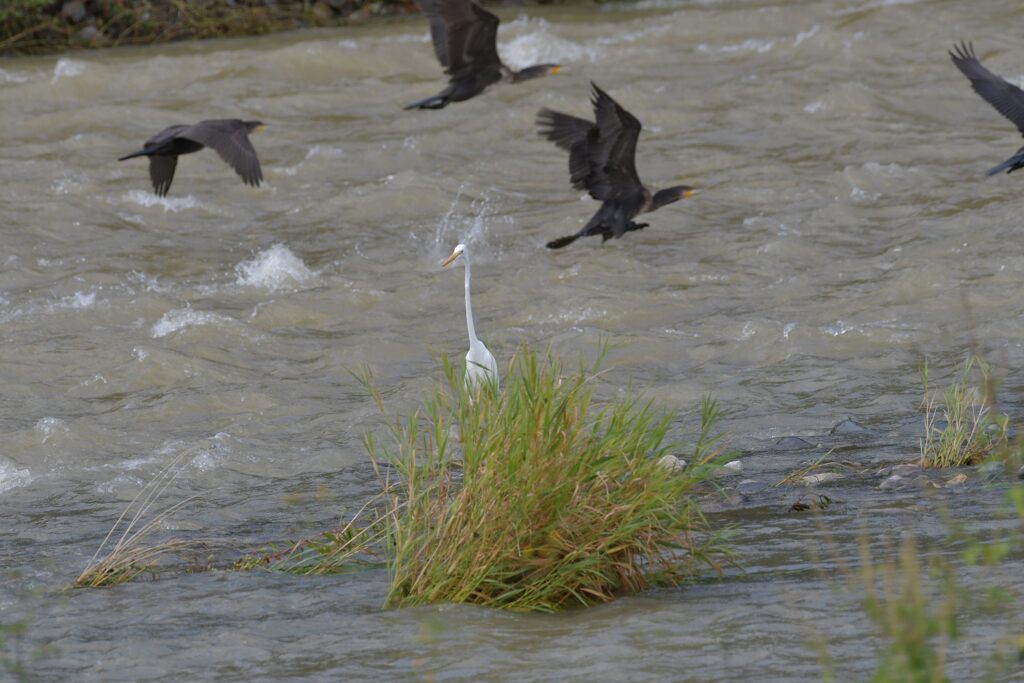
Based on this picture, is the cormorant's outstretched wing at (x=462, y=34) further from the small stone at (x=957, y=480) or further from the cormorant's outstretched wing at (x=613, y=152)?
the small stone at (x=957, y=480)

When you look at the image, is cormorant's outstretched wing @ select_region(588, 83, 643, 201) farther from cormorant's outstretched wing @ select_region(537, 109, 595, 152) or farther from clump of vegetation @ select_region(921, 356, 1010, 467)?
clump of vegetation @ select_region(921, 356, 1010, 467)

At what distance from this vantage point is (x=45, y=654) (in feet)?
13.5

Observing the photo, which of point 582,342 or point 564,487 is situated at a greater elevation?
point 564,487

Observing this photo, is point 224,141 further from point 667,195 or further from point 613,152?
point 667,195

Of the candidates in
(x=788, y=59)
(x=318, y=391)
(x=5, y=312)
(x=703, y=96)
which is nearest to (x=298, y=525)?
(x=318, y=391)

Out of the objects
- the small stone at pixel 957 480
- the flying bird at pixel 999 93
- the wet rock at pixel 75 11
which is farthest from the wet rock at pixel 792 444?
the wet rock at pixel 75 11

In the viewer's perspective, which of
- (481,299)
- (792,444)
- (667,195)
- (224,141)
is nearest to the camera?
(792,444)

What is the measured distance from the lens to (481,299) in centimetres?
902

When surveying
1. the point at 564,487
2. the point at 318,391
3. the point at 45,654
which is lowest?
the point at 318,391

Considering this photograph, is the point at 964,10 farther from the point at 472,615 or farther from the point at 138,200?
the point at 472,615

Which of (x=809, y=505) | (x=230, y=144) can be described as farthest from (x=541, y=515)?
(x=230, y=144)

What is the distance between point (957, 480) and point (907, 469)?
0.26m

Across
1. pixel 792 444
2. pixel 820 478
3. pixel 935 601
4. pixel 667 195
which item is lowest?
pixel 792 444

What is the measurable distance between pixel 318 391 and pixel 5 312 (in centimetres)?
229
